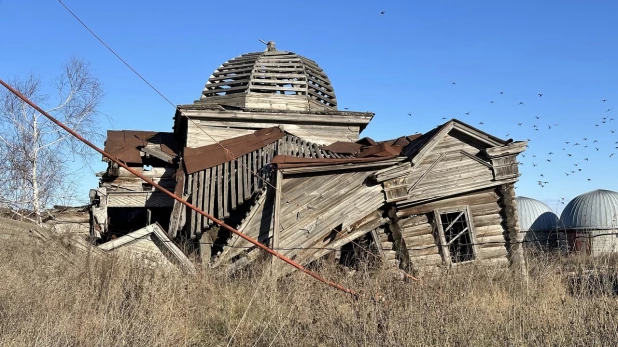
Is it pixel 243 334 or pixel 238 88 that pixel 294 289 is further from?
pixel 238 88

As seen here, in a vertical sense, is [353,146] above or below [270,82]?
below

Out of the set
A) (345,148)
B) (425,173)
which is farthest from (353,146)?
(425,173)

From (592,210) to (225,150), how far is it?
29.6 m

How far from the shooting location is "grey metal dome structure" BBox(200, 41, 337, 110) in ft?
60.8

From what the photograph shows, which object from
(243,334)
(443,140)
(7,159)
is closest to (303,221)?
(443,140)

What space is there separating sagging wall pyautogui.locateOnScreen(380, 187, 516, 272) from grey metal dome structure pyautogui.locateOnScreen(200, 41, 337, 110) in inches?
247

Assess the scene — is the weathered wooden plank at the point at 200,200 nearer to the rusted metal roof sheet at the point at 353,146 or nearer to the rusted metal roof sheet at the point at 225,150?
the rusted metal roof sheet at the point at 225,150

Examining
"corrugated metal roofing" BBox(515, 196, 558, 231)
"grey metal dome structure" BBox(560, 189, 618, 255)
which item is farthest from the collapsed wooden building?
"corrugated metal roofing" BBox(515, 196, 558, 231)

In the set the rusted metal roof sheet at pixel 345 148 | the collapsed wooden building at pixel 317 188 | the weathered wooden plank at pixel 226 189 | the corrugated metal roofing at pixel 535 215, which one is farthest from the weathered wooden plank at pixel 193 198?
the corrugated metal roofing at pixel 535 215

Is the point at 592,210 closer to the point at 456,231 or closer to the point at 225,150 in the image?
the point at 456,231

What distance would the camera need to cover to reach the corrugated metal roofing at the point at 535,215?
1590 inches

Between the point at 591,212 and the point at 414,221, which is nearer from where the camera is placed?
the point at 414,221

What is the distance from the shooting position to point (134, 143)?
18406 millimetres

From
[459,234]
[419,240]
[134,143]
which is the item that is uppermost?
[134,143]
